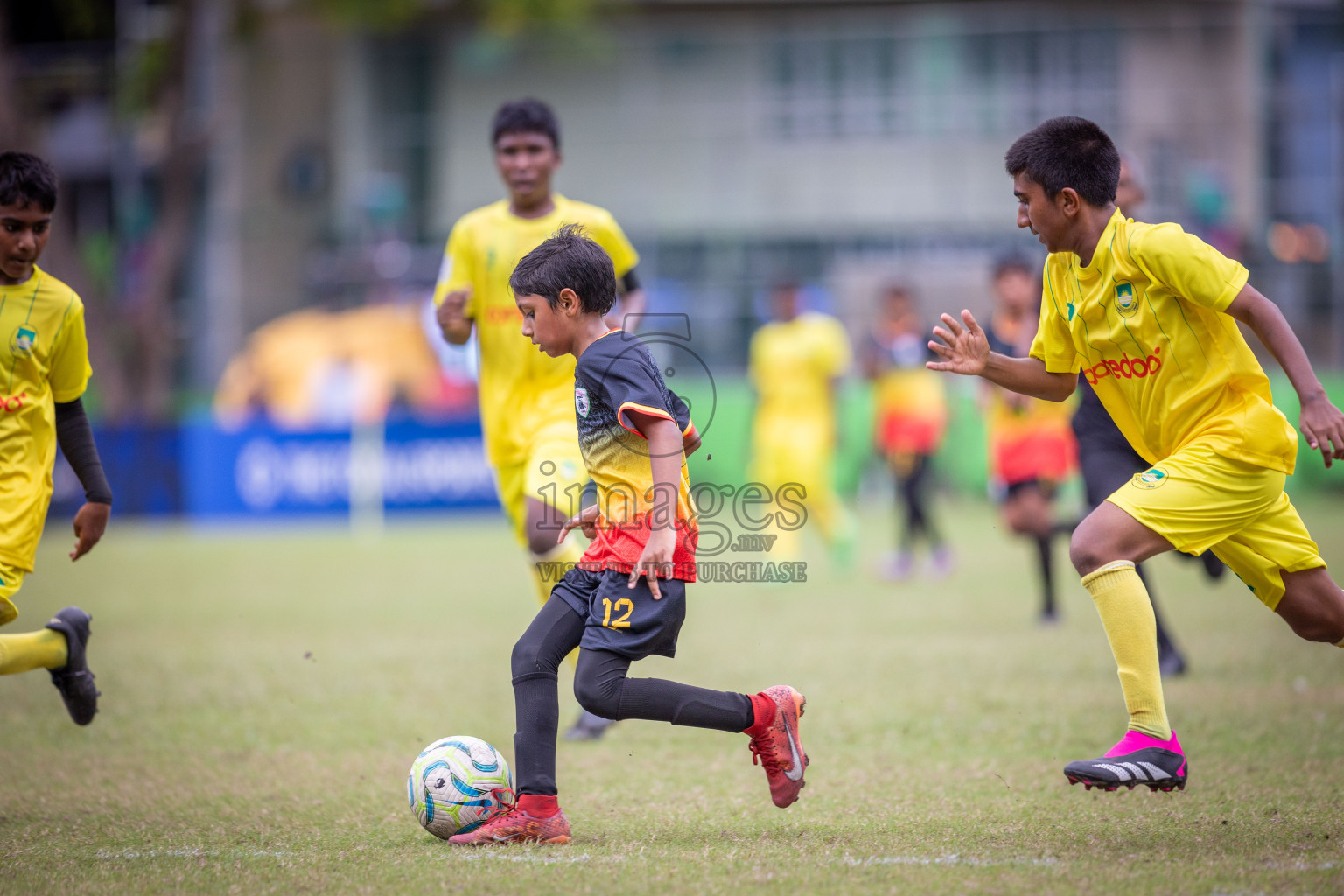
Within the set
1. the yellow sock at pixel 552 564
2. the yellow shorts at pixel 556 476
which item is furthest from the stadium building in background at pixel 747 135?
the yellow shorts at pixel 556 476

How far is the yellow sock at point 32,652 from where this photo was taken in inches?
180

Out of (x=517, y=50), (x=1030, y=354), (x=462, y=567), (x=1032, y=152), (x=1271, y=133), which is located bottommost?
(x=462, y=567)

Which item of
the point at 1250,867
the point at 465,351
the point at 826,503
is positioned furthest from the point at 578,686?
the point at 465,351

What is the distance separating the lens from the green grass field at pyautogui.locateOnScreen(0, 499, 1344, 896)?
3.58 m

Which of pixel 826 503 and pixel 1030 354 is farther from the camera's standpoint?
pixel 826 503

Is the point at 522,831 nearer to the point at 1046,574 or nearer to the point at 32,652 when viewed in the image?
the point at 32,652

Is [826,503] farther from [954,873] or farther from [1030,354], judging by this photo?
[954,873]

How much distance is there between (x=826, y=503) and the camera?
39.2ft

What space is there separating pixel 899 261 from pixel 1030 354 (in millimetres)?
16468

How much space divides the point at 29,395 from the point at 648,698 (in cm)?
247

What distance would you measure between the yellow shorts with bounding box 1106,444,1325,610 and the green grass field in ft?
2.64

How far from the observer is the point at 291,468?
16.7 m

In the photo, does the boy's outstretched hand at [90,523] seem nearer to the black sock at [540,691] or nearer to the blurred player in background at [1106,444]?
the black sock at [540,691]

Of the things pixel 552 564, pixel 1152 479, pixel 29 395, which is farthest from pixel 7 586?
pixel 1152 479
